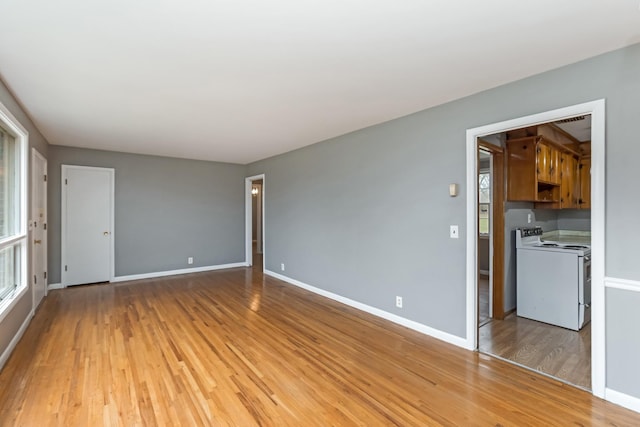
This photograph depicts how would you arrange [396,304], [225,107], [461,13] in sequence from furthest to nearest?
[396,304], [225,107], [461,13]

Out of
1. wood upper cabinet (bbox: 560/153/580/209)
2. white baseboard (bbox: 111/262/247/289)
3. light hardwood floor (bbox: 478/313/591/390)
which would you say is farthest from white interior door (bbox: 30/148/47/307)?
wood upper cabinet (bbox: 560/153/580/209)

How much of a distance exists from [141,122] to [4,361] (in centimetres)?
269

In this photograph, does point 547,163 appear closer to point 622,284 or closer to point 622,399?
point 622,284

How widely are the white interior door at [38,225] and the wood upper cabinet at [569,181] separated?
23.0 feet

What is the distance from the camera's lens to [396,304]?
11.6ft

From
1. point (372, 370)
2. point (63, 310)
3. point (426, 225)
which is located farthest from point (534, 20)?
point (63, 310)

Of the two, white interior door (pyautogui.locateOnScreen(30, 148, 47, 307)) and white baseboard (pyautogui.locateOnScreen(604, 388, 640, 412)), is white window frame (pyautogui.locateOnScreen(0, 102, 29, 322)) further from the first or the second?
white baseboard (pyautogui.locateOnScreen(604, 388, 640, 412))

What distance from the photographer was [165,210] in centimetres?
596

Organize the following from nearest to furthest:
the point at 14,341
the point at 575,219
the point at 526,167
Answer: the point at 14,341 < the point at 526,167 < the point at 575,219

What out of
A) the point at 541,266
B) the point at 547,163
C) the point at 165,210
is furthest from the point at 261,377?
the point at 165,210

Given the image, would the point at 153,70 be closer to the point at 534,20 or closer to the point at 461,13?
the point at 461,13

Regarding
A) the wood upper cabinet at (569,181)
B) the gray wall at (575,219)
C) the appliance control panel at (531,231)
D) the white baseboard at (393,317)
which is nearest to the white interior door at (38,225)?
the white baseboard at (393,317)

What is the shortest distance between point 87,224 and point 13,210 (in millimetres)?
2073

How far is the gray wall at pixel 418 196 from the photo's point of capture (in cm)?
204
